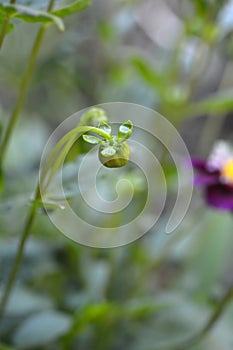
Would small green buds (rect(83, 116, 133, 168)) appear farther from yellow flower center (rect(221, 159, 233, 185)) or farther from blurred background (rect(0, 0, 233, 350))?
yellow flower center (rect(221, 159, 233, 185))

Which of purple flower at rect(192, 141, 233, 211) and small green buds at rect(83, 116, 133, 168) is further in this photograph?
purple flower at rect(192, 141, 233, 211)

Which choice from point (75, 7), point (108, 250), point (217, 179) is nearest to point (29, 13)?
point (75, 7)

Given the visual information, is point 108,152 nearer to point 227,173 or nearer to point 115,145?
point 115,145

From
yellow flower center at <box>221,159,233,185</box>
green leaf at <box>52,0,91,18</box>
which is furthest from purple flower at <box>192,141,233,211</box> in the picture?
green leaf at <box>52,0,91,18</box>

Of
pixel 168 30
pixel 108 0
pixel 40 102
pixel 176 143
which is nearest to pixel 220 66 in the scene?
pixel 168 30

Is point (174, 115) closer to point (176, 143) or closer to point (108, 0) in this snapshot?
point (176, 143)

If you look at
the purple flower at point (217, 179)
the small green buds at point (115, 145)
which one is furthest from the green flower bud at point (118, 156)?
the purple flower at point (217, 179)
